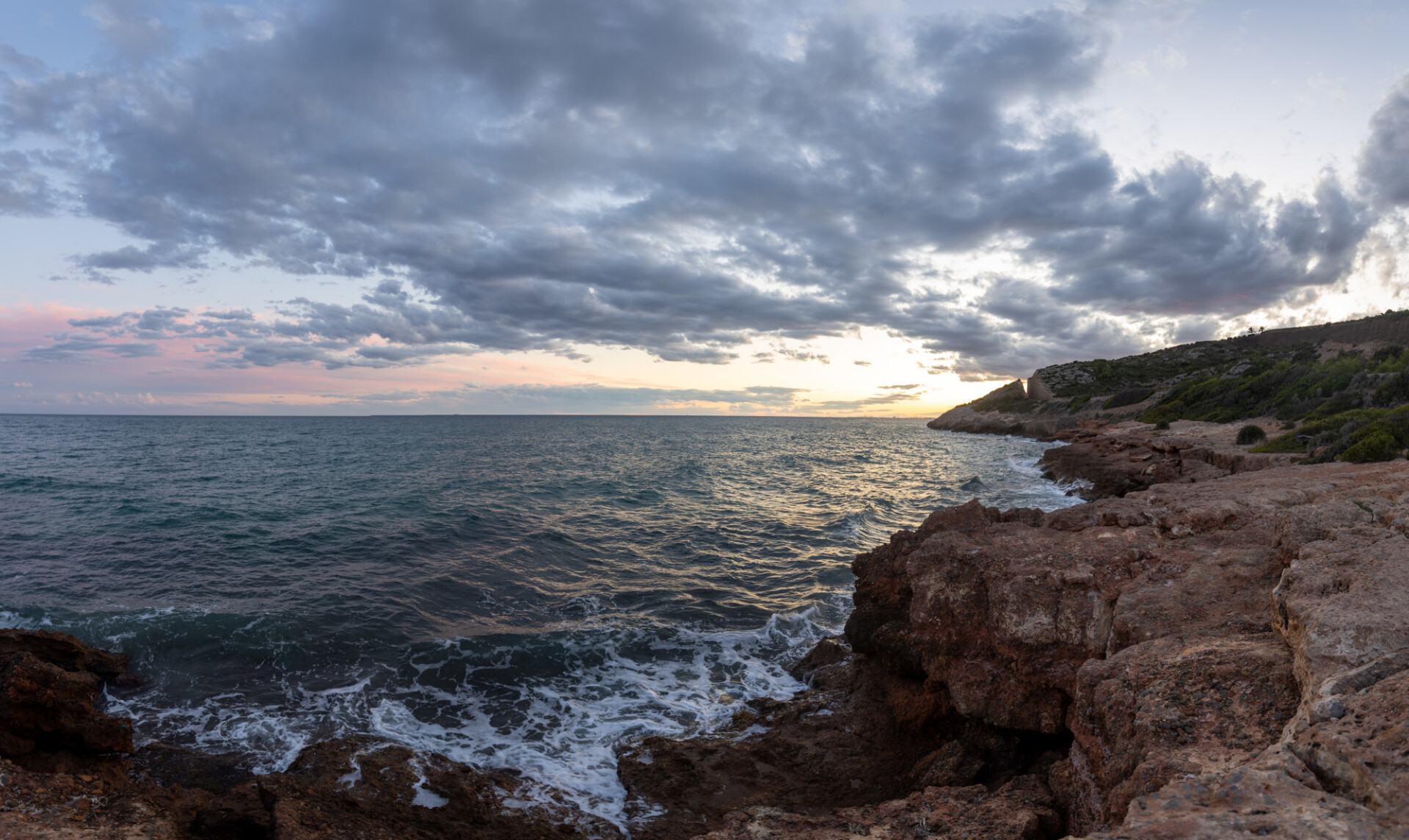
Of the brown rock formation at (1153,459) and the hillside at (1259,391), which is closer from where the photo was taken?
the hillside at (1259,391)

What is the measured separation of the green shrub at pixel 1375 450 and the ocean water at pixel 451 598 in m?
8.65

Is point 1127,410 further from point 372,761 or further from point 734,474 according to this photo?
point 372,761

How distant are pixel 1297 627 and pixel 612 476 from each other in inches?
1427

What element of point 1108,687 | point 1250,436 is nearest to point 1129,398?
point 1250,436

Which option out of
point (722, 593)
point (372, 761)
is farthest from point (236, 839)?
point (722, 593)

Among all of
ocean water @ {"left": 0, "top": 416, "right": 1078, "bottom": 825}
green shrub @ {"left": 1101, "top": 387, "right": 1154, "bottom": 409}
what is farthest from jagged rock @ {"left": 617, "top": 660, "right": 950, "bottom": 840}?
green shrub @ {"left": 1101, "top": 387, "right": 1154, "bottom": 409}

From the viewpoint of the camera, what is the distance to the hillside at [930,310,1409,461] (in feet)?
68.5

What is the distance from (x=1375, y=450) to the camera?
16.0 metres

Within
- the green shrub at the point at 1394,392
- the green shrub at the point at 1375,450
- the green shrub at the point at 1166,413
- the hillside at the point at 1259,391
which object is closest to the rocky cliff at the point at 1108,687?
the green shrub at the point at 1375,450

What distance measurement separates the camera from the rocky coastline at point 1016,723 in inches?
130

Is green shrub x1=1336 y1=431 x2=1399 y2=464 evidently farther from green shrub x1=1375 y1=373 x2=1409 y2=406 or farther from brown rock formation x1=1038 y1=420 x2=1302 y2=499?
green shrub x1=1375 y1=373 x2=1409 y2=406

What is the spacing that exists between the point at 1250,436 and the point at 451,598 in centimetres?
3300

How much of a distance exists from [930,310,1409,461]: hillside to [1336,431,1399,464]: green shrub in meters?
0.02

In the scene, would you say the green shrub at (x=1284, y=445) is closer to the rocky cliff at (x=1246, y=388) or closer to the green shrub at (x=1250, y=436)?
the rocky cliff at (x=1246, y=388)
